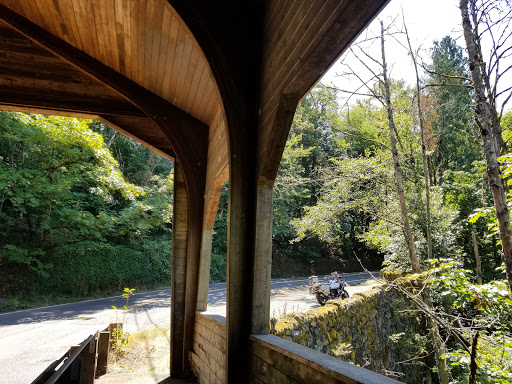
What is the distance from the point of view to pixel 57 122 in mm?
9586

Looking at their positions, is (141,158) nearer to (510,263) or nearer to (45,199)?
(45,199)

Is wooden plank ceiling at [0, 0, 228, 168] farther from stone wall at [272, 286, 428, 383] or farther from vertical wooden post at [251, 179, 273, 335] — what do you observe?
stone wall at [272, 286, 428, 383]

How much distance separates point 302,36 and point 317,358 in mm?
1644

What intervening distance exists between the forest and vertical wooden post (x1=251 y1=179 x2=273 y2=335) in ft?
5.09

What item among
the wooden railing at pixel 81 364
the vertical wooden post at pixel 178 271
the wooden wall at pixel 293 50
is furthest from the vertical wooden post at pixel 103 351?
the wooden wall at pixel 293 50

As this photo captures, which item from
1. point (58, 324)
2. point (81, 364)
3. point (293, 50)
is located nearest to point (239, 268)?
point (293, 50)

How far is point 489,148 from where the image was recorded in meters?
2.72

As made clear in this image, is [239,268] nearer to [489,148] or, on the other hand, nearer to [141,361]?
[489,148]

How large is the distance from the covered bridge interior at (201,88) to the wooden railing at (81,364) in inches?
37.1

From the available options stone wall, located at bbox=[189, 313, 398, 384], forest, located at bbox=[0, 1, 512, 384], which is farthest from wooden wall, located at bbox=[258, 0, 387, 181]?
forest, located at bbox=[0, 1, 512, 384]

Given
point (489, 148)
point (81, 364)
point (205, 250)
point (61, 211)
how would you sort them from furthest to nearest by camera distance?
point (61, 211) < point (205, 250) < point (81, 364) < point (489, 148)

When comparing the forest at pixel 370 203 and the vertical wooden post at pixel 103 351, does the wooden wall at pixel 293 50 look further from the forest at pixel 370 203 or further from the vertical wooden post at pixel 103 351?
the vertical wooden post at pixel 103 351

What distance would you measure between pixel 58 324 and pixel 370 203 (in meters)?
6.69

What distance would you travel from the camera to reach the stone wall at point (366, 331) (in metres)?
4.17
